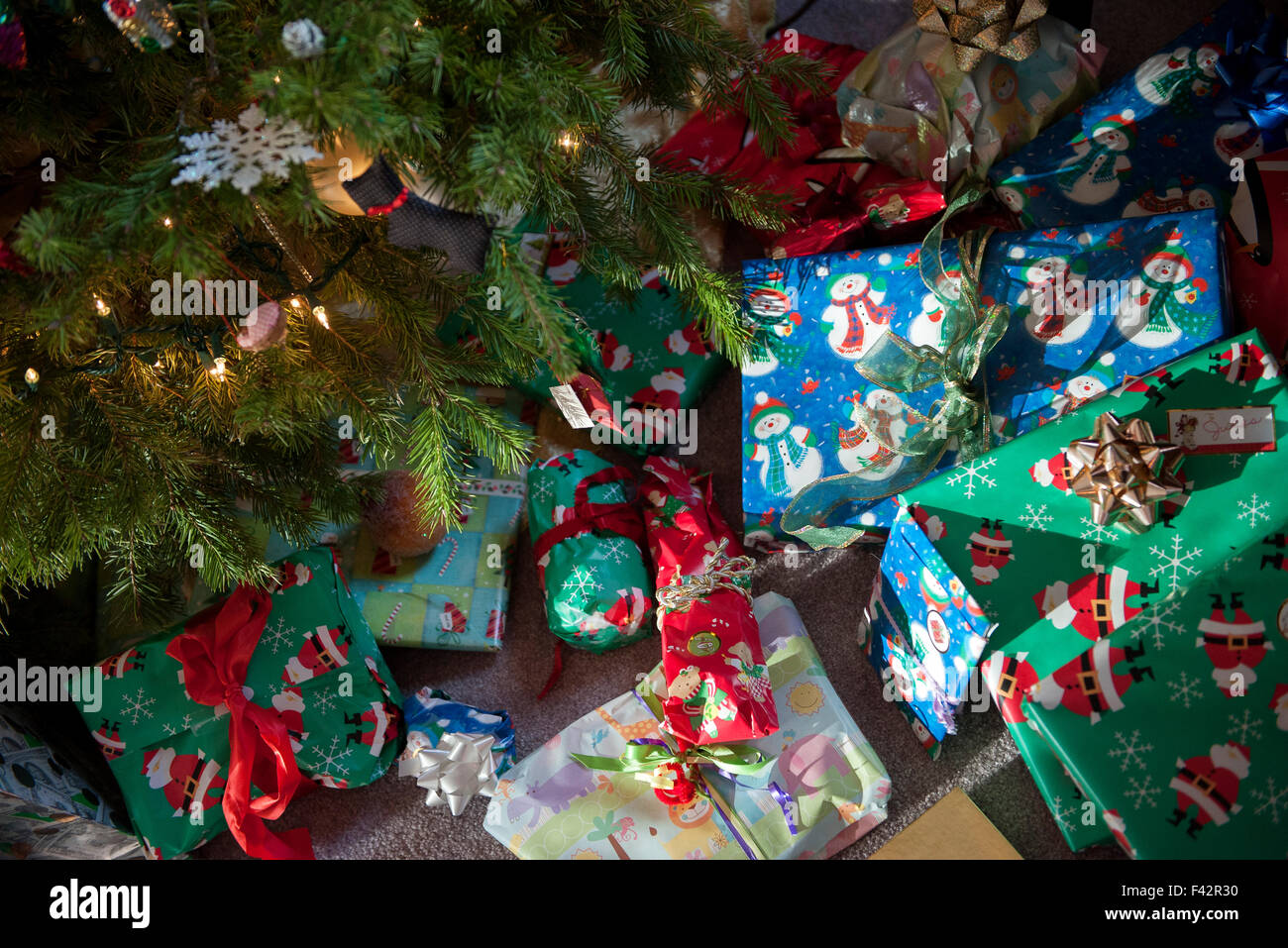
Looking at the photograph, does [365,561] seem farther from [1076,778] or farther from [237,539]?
[1076,778]

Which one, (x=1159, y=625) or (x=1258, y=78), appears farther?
(x=1258, y=78)

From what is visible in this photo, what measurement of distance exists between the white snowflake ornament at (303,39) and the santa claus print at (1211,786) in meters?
1.14

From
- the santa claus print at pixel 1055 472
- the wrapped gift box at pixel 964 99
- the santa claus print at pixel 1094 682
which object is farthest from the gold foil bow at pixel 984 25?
the santa claus print at pixel 1094 682

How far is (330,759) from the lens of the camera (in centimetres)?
139

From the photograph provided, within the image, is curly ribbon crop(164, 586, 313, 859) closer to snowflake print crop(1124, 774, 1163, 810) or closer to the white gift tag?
the white gift tag

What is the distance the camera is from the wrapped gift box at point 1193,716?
1.04m

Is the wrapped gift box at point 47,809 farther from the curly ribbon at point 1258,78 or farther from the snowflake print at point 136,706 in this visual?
the curly ribbon at point 1258,78

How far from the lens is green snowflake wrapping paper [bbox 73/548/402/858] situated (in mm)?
1291

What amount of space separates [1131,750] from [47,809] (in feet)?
4.50

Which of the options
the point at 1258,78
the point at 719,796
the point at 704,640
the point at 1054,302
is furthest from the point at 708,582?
the point at 1258,78

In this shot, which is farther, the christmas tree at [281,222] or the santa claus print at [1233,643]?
the santa claus print at [1233,643]

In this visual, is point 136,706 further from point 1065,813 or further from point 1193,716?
point 1193,716
